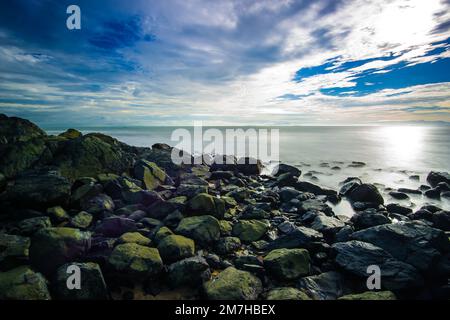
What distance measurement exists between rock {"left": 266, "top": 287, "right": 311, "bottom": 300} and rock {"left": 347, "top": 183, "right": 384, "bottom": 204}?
7.89m

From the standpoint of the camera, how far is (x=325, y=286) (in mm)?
4520

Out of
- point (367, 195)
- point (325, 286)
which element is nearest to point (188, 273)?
point (325, 286)

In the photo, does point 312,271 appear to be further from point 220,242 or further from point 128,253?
point 128,253

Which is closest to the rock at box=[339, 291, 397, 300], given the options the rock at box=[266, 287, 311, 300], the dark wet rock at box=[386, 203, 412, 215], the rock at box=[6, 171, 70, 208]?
the rock at box=[266, 287, 311, 300]

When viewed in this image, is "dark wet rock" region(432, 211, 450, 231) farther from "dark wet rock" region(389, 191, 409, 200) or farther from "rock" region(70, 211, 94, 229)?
"rock" region(70, 211, 94, 229)

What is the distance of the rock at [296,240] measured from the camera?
5684mm

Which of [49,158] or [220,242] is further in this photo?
[49,158]

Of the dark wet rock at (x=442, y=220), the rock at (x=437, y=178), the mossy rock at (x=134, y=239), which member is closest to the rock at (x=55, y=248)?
the mossy rock at (x=134, y=239)

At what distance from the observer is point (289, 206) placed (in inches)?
363

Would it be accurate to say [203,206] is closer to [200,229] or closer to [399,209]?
[200,229]

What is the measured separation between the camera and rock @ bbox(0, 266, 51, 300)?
349cm
